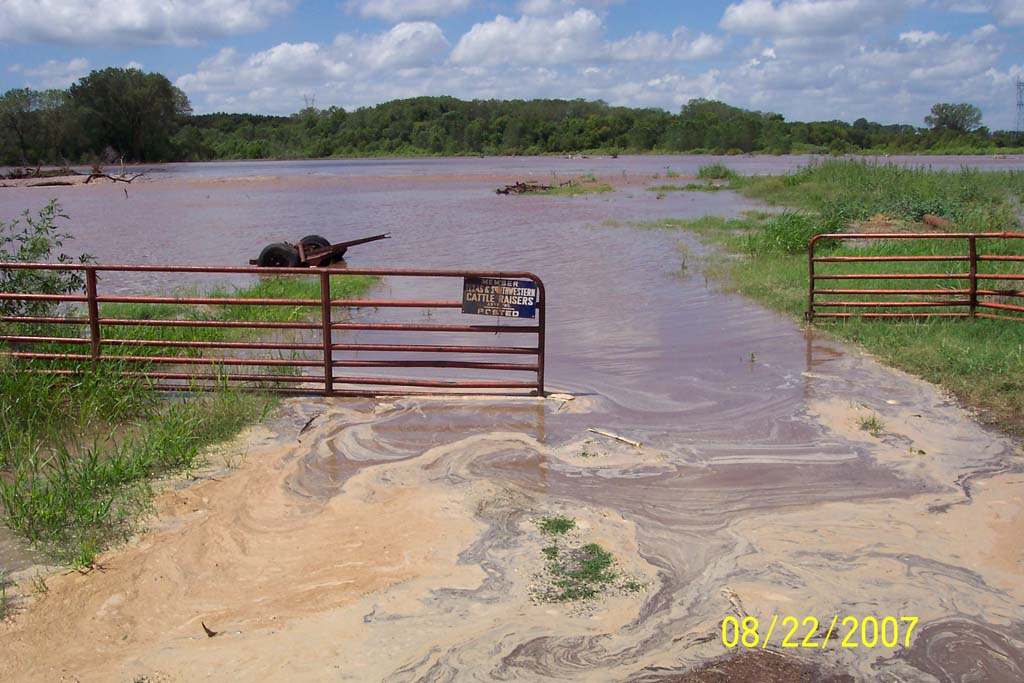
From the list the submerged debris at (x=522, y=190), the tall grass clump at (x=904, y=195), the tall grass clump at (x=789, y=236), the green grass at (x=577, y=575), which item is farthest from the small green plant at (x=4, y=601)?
the submerged debris at (x=522, y=190)

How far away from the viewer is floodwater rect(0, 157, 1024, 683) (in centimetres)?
442

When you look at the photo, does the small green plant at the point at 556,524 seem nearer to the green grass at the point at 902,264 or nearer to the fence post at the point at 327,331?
the fence post at the point at 327,331

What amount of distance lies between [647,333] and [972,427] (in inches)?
213

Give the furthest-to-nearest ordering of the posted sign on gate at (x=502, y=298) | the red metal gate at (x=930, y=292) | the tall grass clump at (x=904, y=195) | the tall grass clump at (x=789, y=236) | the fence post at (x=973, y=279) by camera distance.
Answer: the tall grass clump at (x=904, y=195) < the tall grass clump at (x=789, y=236) < the fence post at (x=973, y=279) < the red metal gate at (x=930, y=292) < the posted sign on gate at (x=502, y=298)

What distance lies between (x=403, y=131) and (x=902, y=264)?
14334 cm

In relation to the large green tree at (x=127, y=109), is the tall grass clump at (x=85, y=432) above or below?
below

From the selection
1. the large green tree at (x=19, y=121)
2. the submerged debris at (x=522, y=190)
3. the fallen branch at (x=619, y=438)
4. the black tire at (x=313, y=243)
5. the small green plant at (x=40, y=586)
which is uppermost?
the large green tree at (x=19, y=121)

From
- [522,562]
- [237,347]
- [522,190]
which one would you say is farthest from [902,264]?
[522,190]

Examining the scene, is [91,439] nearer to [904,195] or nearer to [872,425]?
[872,425]

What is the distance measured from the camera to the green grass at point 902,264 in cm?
900

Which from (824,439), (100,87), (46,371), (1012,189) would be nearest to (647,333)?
(824,439)

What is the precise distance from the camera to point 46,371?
335 inches
